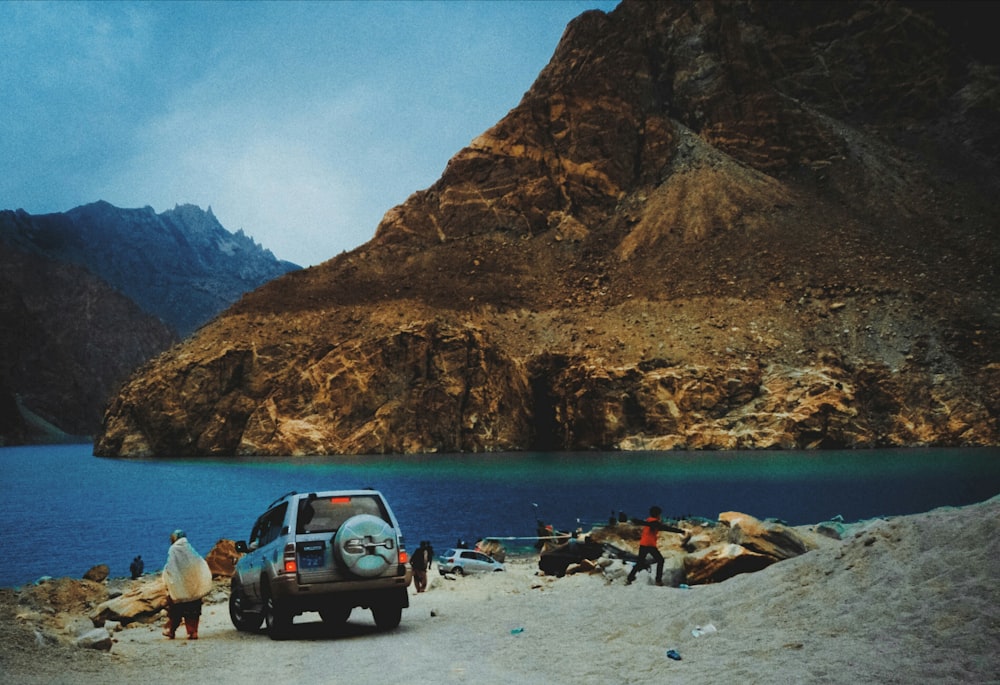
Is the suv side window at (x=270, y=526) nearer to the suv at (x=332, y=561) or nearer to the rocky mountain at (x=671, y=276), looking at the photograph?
the suv at (x=332, y=561)

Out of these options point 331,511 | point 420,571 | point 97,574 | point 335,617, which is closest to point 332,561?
point 331,511

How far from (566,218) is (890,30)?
89.2 m

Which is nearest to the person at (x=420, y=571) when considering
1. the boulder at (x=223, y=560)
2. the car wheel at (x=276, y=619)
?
the boulder at (x=223, y=560)

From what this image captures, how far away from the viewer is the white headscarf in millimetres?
13141

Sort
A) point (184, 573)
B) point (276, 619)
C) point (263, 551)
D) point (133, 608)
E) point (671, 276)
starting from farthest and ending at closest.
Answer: point (671, 276) < point (133, 608) < point (263, 551) < point (184, 573) < point (276, 619)

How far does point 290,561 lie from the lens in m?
12.6

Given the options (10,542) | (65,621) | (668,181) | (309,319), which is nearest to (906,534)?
(65,621)

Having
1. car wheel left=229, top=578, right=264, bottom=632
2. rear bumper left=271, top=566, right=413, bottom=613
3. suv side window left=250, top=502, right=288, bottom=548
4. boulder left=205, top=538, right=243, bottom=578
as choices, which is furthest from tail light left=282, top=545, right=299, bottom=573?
boulder left=205, top=538, right=243, bottom=578

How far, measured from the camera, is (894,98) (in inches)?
6324

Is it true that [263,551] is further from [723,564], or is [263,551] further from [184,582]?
[723,564]

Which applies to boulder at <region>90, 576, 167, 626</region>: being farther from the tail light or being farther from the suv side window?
the tail light

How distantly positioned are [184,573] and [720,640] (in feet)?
29.1

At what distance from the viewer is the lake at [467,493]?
125 feet

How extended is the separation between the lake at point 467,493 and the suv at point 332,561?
20.7 m
